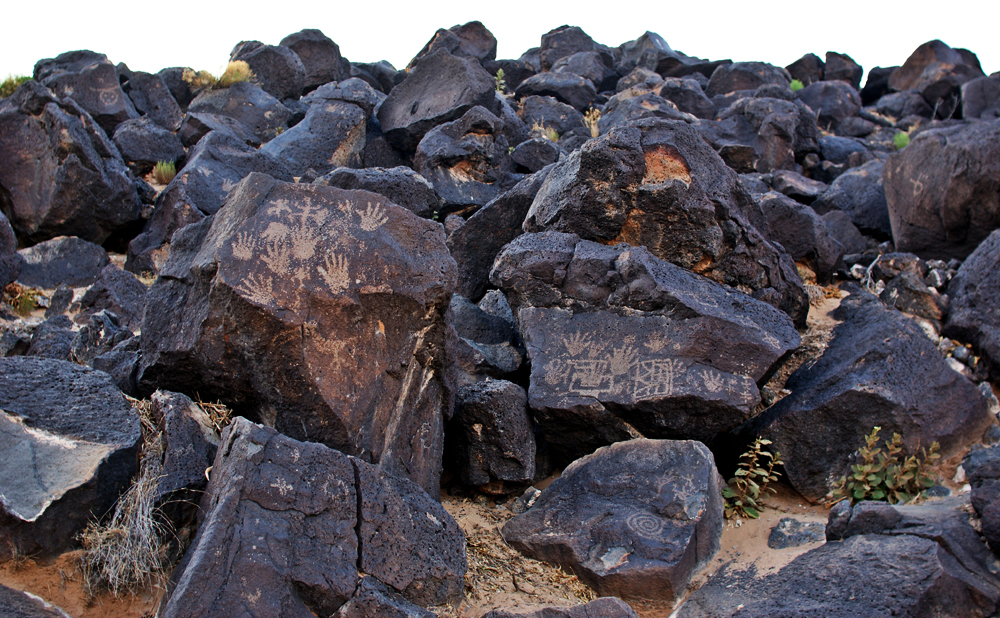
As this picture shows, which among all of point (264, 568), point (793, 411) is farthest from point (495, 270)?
point (264, 568)

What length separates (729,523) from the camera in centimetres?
427

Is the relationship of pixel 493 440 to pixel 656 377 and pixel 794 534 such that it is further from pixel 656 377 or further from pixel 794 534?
pixel 794 534

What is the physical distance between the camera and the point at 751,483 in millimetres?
4355

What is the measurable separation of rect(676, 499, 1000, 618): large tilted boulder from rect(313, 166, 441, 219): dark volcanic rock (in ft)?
15.5

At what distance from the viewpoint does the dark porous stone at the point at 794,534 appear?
13.2 feet

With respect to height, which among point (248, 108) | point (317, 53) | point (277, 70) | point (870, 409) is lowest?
point (870, 409)

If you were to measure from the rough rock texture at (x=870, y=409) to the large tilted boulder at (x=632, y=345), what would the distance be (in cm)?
35

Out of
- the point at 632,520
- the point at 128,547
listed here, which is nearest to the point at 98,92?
the point at 128,547

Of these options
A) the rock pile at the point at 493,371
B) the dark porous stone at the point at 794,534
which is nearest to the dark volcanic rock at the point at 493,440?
the rock pile at the point at 493,371

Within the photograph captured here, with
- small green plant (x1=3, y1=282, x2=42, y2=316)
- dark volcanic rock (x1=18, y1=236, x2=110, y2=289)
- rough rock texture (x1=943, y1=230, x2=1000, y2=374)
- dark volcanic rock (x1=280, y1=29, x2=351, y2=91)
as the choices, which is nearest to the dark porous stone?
rough rock texture (x1=943, y1=230, x2=1000, y2=374)

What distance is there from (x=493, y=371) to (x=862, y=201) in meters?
6.69

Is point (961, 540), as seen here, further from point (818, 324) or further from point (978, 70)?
point (978, 70)

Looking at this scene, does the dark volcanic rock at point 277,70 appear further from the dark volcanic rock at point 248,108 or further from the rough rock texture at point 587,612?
the rough rock texture at point 587,612

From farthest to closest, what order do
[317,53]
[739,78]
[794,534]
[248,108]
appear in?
[739,78] < [317,53] < [248,108] < [794,534]
